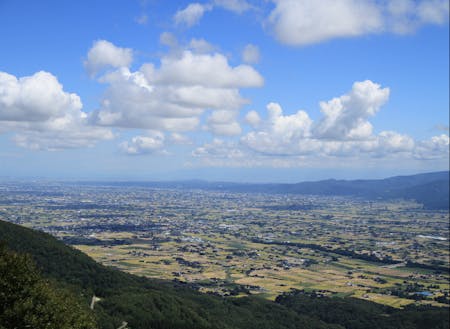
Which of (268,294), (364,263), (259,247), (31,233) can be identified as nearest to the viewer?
(31,233)

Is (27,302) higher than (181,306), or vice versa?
(27,302)

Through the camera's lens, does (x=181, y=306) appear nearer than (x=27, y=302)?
No

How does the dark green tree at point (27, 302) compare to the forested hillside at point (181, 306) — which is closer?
the dark green tree at point (27, 302)

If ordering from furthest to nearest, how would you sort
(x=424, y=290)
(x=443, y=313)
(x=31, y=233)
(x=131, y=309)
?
(x=424, y=290), (x=31, y=233), (x=443, y=313), (x=131, y=309)

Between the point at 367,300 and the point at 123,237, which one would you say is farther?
the point at 123,237

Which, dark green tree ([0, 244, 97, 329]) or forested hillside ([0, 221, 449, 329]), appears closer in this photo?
dark green tree ([0, 244, 97, 329])

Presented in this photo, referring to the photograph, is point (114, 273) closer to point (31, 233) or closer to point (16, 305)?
point (31, 233)

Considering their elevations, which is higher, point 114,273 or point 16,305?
point 16,305

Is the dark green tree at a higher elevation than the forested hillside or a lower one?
higher

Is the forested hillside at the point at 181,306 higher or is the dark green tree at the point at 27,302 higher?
the dark green tree at the point at 27,302

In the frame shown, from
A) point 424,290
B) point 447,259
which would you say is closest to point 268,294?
point 424,290
